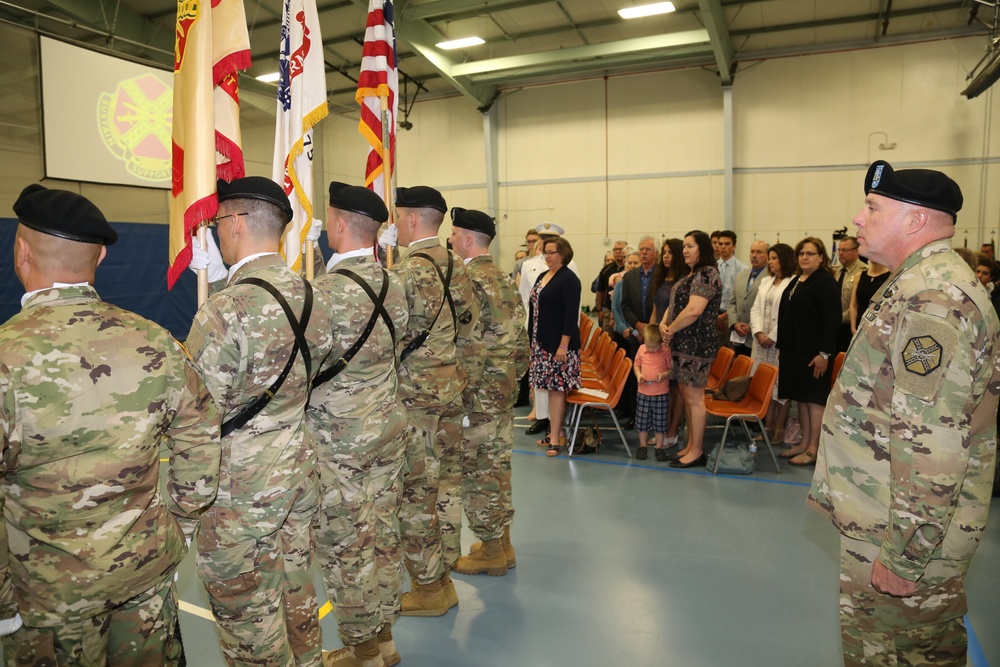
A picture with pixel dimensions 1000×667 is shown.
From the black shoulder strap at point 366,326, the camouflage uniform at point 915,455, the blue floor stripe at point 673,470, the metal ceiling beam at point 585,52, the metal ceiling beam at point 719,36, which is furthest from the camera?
the metal ceiling beam at point 585,52

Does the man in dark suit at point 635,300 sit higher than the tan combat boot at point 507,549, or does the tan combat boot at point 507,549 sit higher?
the man in dark suit at point 635,300

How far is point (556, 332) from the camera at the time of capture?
5.12m

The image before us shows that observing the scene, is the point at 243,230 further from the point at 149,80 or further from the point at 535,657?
the point at 149,80

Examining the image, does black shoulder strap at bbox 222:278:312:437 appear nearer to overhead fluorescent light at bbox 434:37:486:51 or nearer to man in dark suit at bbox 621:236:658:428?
man in dark suit at bbox 621:236:658:428

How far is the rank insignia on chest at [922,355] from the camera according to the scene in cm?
155

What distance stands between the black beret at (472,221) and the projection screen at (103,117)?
572 centimetres

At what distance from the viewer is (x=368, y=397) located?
236 cm

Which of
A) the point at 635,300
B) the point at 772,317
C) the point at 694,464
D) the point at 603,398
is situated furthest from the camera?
the point at 635,300

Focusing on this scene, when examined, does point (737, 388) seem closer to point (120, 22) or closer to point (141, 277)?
point (141, 277)

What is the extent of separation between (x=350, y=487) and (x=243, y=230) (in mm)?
983

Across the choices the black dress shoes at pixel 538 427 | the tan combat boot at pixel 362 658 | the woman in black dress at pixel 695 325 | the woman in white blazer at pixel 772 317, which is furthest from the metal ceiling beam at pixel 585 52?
the tan combat boot at pixel 362 658

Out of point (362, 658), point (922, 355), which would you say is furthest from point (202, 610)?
point (922, 355)

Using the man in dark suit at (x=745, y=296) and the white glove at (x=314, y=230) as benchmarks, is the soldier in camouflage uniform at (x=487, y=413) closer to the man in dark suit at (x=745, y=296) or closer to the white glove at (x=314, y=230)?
the white glove at (x=314, y=230)

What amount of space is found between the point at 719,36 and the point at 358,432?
30.9 ft
